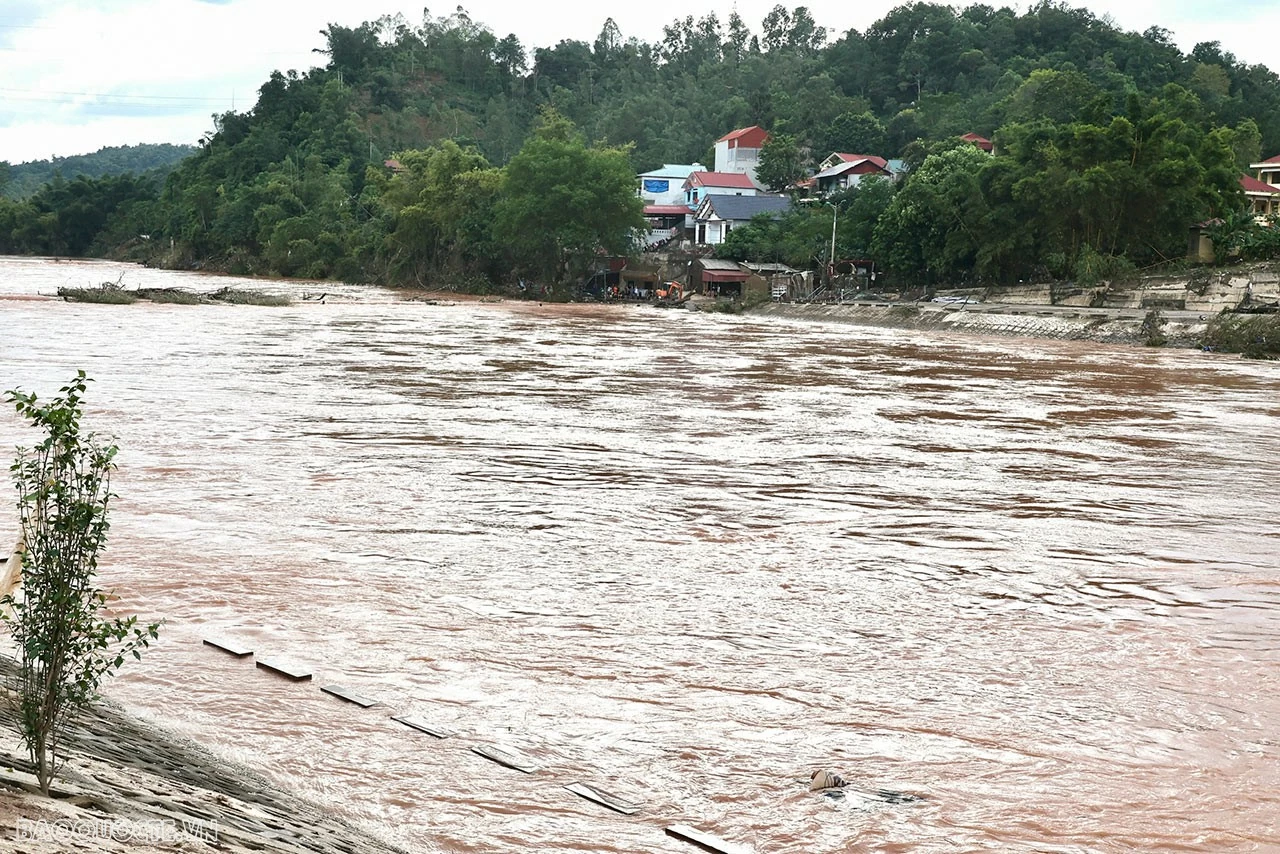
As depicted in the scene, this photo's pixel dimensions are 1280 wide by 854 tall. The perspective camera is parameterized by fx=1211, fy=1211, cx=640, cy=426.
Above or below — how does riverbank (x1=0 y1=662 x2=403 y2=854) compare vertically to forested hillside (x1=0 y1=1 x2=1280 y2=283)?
below

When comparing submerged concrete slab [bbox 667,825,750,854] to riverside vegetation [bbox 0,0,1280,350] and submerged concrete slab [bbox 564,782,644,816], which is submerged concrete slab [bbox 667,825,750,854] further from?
riverside vegetation [bbox 0,0,1280,350]

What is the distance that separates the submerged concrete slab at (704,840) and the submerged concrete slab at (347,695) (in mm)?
2229

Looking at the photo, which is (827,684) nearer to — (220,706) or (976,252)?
(220,706)

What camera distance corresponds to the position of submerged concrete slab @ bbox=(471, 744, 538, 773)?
6212 mm

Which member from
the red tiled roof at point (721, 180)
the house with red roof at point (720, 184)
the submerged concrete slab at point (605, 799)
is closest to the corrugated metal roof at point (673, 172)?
the house with red roof at point (720, 184)

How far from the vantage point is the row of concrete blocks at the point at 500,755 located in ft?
17.9

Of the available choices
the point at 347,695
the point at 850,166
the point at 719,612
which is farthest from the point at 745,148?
the point at 347,695

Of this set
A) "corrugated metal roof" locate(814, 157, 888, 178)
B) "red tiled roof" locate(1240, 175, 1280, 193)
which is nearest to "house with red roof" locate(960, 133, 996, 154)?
"corrugated metal roof" locate(814, 157, 888, 178)

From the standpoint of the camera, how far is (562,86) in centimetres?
13362

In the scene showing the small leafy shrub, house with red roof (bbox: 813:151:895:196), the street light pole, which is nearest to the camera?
the small leafy shrub

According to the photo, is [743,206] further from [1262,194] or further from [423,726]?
[423,726]

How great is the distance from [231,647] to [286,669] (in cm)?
60

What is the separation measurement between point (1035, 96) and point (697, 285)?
21.1 metres

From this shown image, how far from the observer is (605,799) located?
19.2ft
